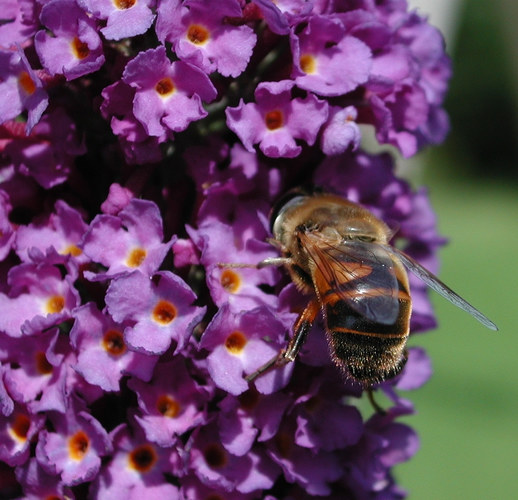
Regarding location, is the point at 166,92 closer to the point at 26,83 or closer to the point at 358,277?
the point at 26,83

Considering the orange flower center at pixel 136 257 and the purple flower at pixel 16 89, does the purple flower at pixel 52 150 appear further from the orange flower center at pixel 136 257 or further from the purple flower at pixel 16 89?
the orange flower center at pixel 136 257

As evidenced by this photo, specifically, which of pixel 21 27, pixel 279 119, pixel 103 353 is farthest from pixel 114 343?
pixel 21 27

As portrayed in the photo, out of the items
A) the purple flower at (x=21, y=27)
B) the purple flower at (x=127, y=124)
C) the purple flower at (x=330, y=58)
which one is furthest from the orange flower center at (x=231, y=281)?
the purple flower at (x=21, y=27)

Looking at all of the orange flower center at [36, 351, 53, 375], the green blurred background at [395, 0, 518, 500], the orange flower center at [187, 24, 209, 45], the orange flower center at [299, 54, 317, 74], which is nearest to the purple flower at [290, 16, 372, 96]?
the orange flower center at [299, 54, 317, 74]

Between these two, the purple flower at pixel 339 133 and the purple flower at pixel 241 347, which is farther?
the purple flower at pixel 339 133

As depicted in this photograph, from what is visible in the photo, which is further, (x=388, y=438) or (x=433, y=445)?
(x=433, y=445)

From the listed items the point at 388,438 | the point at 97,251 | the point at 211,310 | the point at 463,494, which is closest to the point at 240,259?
the point at 211,310

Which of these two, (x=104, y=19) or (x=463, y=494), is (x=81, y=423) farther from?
(x=463, y=494)
